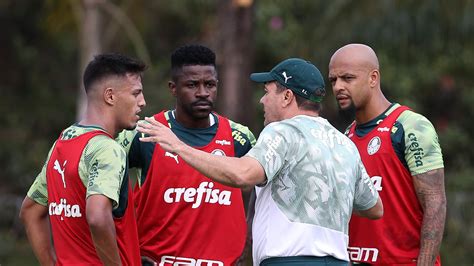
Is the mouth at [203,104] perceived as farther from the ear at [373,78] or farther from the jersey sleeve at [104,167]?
the jersey sleeve at [104,167]

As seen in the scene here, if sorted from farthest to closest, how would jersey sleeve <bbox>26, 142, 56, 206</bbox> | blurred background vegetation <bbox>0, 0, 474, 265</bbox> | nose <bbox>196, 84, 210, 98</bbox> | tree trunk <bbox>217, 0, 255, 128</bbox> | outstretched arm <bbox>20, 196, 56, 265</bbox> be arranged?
blurred background vegetation <bbox>0, 0, 474, 265</bbox>, tree trunk <bbox>217, 0, 255, 128</bbox>, nose <bbox>196, 84, 210, 98</bbox>, outstretched arm <bbox>20, 196, 56, 265</bbox>, jersey sleeve <bbox>26, 142, 56, 206</bbox>

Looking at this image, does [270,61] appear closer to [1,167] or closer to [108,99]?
[1,167]

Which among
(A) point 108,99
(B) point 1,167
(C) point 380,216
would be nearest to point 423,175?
(C) point 380,216

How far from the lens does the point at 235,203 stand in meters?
7.80

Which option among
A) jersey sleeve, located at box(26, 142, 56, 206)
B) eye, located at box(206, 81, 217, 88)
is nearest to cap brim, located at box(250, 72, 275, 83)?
eye, located at box(206, 81, 217, 88)

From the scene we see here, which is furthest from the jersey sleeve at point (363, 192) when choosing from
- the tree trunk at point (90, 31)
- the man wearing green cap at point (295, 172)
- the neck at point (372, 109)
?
the tree trunk at point (90, 31)

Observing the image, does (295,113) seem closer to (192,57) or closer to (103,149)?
(103,149)

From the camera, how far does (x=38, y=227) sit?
24.0ft

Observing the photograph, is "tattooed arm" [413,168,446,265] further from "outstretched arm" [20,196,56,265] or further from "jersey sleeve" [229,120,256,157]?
"outstretched arm" [20,196,56,265]

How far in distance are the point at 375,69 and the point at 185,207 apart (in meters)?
1.77

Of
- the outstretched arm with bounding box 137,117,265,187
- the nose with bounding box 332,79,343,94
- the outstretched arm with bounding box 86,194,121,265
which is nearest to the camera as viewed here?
the outstretched arm with bounding box 137,117,265,187

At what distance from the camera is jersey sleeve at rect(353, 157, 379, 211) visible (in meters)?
6.76

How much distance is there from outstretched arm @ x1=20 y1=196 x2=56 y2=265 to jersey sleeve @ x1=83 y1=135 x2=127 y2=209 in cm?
97

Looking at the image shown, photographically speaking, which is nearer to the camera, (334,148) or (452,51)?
(334,148)
